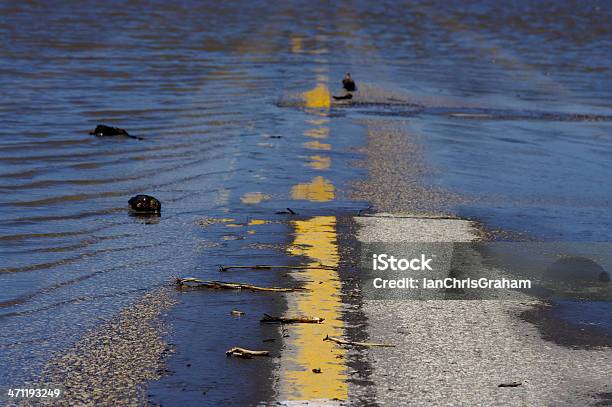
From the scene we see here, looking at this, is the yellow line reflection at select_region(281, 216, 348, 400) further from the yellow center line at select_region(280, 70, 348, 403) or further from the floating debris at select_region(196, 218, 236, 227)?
the floating debris at select_region(196, 218, 236, 227)

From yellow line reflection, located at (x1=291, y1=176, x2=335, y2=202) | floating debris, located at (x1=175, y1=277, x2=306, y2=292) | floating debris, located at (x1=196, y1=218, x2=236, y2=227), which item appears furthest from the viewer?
yellow line reflection, located at (x1=291, y1=176, x2=335, y2=202)

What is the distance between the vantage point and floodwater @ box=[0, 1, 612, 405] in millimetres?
4863

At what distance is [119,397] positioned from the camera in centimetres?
393

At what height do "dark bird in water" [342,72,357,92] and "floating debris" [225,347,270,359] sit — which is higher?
"dark bird in water" [342,72,357,92]

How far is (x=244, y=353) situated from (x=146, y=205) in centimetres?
283

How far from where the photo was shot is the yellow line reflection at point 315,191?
764cm

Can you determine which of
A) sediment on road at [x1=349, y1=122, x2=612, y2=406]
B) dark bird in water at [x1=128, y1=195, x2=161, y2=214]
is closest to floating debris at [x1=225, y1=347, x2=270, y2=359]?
sediment on road at [x1=349, y1=122, x2=612, y2=406]

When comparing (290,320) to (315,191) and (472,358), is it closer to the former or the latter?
(472,358)

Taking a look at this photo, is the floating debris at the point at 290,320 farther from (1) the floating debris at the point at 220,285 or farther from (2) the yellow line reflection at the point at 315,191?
(2) the yellow line reflection at the point at 315,191

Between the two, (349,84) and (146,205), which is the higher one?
(349,84)

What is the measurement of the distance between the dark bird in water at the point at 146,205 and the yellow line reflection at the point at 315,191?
35.8 inches

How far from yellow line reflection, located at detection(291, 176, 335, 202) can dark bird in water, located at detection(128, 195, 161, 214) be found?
910mm

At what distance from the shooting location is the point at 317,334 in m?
4.65

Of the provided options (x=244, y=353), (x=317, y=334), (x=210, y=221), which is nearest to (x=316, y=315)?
(x=317, y=334)
